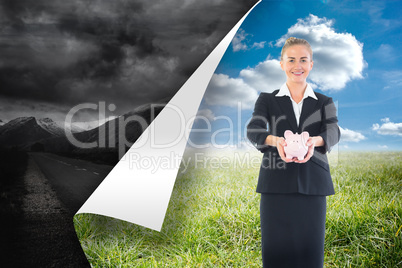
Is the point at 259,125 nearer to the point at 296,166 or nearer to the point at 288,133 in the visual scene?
the point at 288,133

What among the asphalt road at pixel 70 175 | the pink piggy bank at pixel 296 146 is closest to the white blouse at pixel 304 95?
the pink piggy bank at pixel 296 146

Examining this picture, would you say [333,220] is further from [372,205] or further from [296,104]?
[296,104]

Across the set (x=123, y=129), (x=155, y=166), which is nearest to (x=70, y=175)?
(x=123, y=129)

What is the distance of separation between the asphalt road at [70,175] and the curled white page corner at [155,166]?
A: 0.25 metres

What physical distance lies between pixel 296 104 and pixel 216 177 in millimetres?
859

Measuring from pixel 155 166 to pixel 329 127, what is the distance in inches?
49.3

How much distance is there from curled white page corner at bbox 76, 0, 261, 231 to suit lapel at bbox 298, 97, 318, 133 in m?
0.71

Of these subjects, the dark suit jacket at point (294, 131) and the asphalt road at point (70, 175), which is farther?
the asphalt road at point (70, 175)

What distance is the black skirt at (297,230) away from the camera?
5.78 ft

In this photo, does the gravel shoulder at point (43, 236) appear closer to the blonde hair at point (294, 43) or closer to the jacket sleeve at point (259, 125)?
the jacket sleeve at point (259, 125)

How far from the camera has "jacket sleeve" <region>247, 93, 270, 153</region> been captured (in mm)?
1768

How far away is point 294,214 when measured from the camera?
1.77 m

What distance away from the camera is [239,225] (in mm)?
2186

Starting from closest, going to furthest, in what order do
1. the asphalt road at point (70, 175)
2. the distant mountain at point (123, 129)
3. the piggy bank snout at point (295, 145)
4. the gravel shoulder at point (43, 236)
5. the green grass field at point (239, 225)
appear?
1. the piggy bank snout at point (295, 145)
2. the green grass field at point (239, 225)
3. the gravel shoulder at point (43, 236)
4. the distant mountain at point (123, 129)
5. the asphalt road at point (70, 175)
